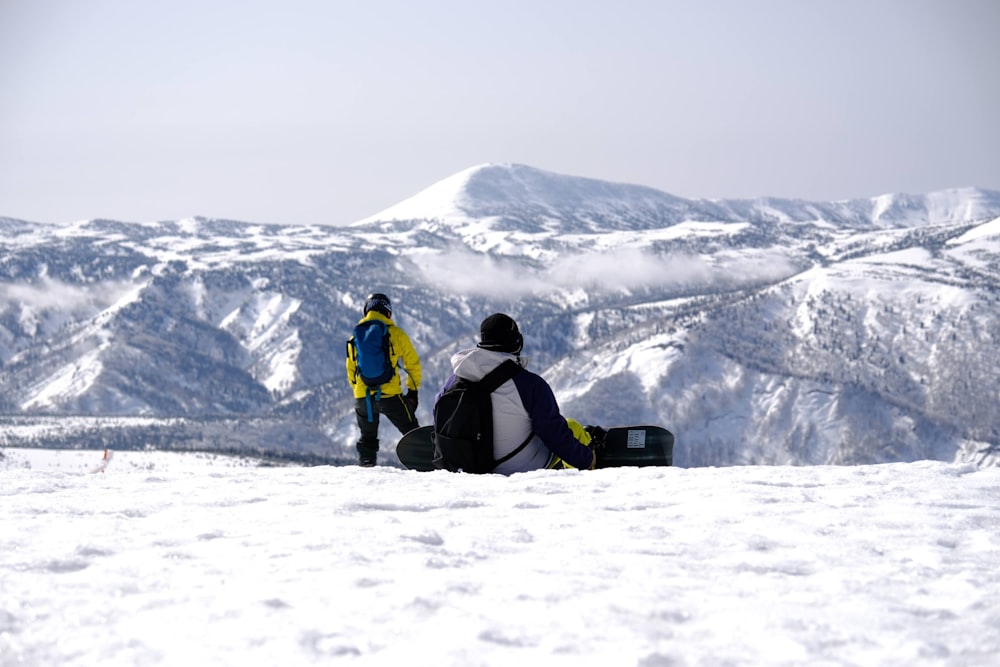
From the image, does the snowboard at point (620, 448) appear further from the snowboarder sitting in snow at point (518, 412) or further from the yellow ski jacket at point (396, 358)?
the yellow ski jacket at point (396, 358)

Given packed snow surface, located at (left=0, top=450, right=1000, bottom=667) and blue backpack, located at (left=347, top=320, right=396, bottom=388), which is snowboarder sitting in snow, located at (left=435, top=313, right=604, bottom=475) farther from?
blue backpack, located at (left=347, top=320, right=396, bottom=388)

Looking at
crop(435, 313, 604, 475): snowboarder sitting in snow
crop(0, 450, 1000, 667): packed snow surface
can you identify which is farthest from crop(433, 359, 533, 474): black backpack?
crop(0, 450, 1000, 667): packed snow surface

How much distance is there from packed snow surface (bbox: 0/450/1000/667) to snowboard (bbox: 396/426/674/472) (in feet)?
8.93

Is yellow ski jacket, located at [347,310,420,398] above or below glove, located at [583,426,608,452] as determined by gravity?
above

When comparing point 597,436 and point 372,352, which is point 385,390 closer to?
point 372,352

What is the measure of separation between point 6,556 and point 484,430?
6352mm

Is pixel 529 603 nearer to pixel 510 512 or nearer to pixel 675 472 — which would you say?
pixel 510 512

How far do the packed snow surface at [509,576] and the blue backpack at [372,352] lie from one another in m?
6.56

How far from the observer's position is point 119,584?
7.33 metres

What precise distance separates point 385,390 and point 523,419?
6331 millimetres

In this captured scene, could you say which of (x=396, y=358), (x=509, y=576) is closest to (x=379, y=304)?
(x=396, y=358)

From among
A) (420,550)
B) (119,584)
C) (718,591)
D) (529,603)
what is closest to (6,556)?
(119,584)

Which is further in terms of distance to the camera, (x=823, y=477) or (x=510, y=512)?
(x=823, y=477)

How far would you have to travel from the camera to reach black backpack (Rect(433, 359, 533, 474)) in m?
12.7
